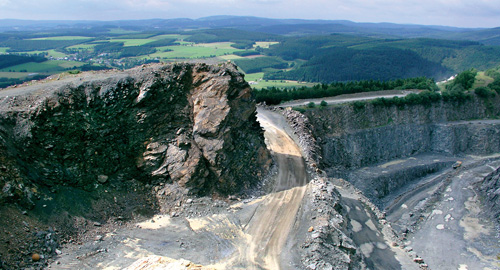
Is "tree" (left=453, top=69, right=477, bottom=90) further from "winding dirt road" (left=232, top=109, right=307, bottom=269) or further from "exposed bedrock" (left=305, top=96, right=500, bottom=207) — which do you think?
"winding dirt road" (left=232, top=109, right=307, bottom=269)

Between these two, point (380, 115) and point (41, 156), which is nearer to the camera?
point (41, 156)

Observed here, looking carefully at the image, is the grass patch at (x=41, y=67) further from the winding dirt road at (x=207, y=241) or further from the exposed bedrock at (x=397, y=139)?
the winding dirt road at (x=207, y=241)

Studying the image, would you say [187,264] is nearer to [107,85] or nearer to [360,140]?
[107,85]

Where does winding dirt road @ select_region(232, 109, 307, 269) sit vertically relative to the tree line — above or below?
below

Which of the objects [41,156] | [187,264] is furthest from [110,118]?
[187,264]

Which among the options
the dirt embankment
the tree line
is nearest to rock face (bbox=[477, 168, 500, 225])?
the tree line

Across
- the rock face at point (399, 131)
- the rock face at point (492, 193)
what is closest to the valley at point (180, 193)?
the rock face at point (492, 193)

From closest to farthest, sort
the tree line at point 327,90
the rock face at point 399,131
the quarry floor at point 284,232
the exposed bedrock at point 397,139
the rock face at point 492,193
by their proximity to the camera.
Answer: the quarry floor at point 284,232 < the rock face at point 492,193 < the exposed bedrock at point 397,139 < the rock face at point 399,131 < the tree line at point 327,90
